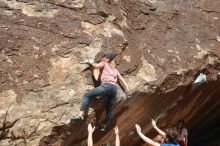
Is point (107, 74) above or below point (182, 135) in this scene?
above

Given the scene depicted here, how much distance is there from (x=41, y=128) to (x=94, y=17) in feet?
7.32

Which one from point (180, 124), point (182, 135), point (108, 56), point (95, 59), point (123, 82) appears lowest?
point (180, 124)

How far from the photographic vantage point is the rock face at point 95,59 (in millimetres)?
8174

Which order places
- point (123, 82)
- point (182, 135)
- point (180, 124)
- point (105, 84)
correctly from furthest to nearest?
point (180, 124)
point (182, 135)
point (123, 82)
point (105, 84)

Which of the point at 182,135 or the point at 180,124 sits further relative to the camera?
the point at 180,124

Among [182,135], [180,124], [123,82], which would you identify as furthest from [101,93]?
[180,124]

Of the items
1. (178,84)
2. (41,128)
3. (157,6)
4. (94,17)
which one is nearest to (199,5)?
(157,6)

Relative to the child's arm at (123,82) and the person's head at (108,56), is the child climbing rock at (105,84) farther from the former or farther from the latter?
the child's arm at (123,82)

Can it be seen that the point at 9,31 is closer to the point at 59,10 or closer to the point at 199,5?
the point at 59,10

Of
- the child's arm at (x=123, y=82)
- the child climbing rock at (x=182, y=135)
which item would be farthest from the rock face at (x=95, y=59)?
the child climbing rock at (x=182, y=135)

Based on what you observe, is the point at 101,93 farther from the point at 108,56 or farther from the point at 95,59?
the point at 95,59

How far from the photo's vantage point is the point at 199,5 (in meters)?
10.6

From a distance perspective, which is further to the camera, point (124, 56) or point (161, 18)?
point (161, 18)

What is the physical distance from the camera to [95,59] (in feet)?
28.3
